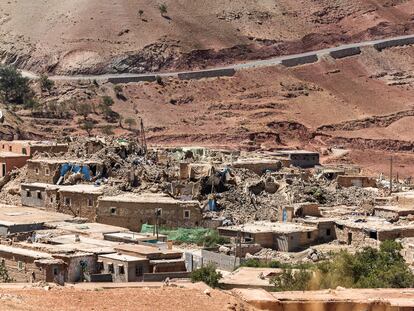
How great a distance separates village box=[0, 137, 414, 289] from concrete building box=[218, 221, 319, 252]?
0.03 metres

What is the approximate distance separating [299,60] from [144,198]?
1895 inches

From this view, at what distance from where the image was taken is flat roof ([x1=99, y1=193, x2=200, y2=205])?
3853cm

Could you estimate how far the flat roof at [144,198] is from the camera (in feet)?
126

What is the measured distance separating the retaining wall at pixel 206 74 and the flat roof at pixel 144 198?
135 feet

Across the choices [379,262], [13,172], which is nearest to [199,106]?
[13,172]

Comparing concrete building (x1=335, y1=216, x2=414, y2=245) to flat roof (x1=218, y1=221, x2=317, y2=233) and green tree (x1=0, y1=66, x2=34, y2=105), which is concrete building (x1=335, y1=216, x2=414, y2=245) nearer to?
flat roof (x1=218, y1=221, x2=317, y2=233)

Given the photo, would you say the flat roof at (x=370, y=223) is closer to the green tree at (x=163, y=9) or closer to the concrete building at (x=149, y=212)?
the concrete building at (x=149, y=212)

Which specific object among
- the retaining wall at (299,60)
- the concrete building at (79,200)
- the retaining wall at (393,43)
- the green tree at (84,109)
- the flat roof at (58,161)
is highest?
the retaining wall at (393,43)

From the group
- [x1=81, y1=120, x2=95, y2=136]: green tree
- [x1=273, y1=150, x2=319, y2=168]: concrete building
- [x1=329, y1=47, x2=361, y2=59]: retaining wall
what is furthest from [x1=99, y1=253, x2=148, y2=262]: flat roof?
[x1=329, y1=47, x2=361, y2=59]: retaining wall

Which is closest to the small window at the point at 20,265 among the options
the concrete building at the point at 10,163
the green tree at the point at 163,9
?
the concrete building at the point at 10,163

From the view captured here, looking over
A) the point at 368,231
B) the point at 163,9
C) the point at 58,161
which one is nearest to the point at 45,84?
the point at 163,9

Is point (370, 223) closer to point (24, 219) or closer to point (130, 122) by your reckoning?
point (24, 219)

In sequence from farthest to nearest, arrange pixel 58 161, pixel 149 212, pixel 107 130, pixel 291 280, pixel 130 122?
pixel 130 122, pixel 107 130, pixel 58 161, pixel 149 212, pixel 291 280

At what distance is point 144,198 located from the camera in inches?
1540
